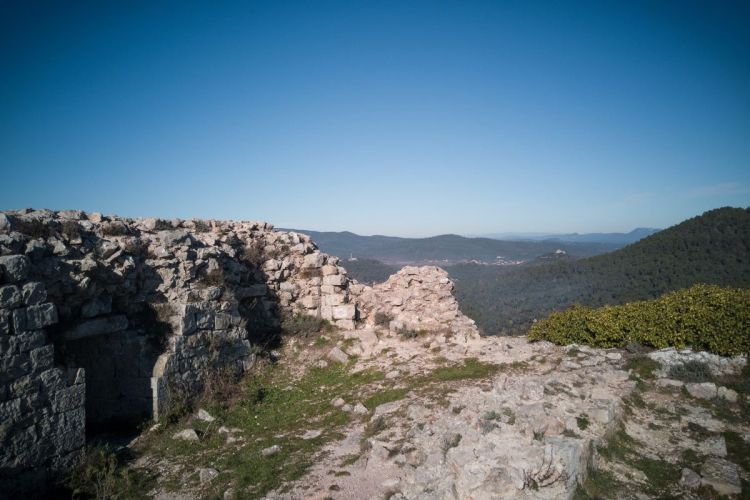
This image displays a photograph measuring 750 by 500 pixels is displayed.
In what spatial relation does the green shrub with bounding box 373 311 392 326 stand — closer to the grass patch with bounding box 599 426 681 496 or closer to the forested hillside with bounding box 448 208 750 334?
the grass patch with bounding box 599 426 681 496

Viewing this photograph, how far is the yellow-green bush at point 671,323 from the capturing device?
388 inches

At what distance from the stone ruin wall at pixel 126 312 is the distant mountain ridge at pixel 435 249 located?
9513 centimetres

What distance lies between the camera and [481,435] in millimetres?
6652

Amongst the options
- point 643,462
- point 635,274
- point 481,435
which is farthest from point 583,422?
point 635,274

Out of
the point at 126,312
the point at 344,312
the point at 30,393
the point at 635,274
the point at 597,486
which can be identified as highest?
the point at 126,312

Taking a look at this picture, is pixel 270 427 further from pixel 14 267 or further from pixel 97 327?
pixel 14 267

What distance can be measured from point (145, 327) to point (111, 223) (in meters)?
3.12

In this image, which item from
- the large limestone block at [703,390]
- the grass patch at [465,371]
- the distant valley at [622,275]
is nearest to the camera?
the large limestone block at [703,390]

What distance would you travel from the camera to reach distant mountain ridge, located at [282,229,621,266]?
384ft

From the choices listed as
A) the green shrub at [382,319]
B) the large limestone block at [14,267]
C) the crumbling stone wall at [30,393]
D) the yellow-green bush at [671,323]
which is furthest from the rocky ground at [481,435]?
the large limestone block at [14,267]

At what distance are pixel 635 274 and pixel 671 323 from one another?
3933 cm

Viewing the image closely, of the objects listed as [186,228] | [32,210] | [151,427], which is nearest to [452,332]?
[151,427]

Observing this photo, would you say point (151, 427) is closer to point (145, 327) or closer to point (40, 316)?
point (145, 327)

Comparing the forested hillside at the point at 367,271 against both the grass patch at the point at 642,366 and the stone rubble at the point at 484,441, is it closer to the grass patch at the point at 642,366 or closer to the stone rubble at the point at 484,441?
the grass patch at the point at 642,366
